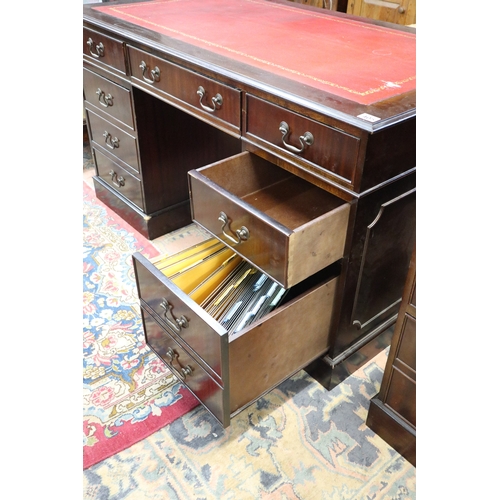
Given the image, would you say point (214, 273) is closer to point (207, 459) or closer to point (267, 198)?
point (267, 198)

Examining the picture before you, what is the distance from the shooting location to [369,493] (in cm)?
93

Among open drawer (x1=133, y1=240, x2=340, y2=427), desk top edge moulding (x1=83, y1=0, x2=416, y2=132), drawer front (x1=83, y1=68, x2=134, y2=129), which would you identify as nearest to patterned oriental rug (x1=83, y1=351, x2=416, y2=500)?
open drawer (x1=133, y1=240, x2=340, y2=427)

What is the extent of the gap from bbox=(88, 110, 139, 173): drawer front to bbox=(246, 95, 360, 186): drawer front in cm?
69

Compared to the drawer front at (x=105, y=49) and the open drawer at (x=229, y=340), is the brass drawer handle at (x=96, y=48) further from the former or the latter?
the open drawer at (x=229, y=340)

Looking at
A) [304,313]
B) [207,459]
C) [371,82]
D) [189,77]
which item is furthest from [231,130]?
[207,459]

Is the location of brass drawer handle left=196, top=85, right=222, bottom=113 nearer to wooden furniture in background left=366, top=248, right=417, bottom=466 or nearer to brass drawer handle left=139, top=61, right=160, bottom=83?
brass drawer handle left=139, top=61, right=160, bottom=83

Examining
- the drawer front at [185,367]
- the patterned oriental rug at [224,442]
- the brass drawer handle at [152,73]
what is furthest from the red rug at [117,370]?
the brass drawer handle at [152,73]

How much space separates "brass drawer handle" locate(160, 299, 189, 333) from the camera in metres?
0.90

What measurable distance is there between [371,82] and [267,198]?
Answer: 0.35 m

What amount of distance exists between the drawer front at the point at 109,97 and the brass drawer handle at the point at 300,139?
718 mm

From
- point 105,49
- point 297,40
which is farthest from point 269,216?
point 105,49

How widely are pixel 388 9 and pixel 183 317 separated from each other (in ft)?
5.27

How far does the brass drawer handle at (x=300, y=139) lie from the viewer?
2.75ft

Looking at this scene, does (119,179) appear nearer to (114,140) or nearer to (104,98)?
(114,140)
